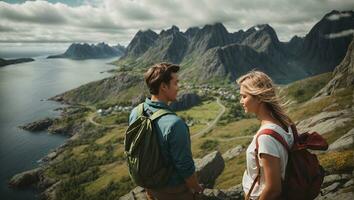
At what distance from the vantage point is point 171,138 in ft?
26.0

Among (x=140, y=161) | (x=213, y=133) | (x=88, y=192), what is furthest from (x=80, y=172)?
(x=140, y=161)

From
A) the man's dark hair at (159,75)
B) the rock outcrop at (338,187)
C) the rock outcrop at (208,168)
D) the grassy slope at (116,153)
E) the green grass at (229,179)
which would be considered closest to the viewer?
the man's dark hair at (159,75)

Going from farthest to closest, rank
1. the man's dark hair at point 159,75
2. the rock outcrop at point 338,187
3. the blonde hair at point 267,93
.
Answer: the rock outcrop at point 338,187
the man's dark hair at point 159,75
the blonde hair at point 267,93

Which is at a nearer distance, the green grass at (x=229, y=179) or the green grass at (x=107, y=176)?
the green grass at (x=229, y=179)

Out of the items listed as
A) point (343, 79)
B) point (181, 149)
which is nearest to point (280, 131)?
point (181, 149)

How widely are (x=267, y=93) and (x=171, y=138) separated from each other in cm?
253

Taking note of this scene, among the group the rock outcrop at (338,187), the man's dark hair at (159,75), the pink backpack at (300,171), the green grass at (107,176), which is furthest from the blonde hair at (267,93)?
the green grass at (107,176)

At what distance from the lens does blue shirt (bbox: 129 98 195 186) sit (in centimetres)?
792

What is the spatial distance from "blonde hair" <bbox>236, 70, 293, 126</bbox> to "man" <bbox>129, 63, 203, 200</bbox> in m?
1.92

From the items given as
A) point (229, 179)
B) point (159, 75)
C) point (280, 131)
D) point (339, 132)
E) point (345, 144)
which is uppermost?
point (159, 75)

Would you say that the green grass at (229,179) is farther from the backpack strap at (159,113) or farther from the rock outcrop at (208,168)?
the backpack strap at (159,113)

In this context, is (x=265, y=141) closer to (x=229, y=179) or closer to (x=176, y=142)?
(x=176, y=142)

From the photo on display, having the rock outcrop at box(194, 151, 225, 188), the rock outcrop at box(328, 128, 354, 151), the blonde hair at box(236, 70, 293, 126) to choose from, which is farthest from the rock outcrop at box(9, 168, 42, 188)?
the blonde hair at box(236, 70, 293, 126)

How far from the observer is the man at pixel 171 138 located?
7.96 metres
